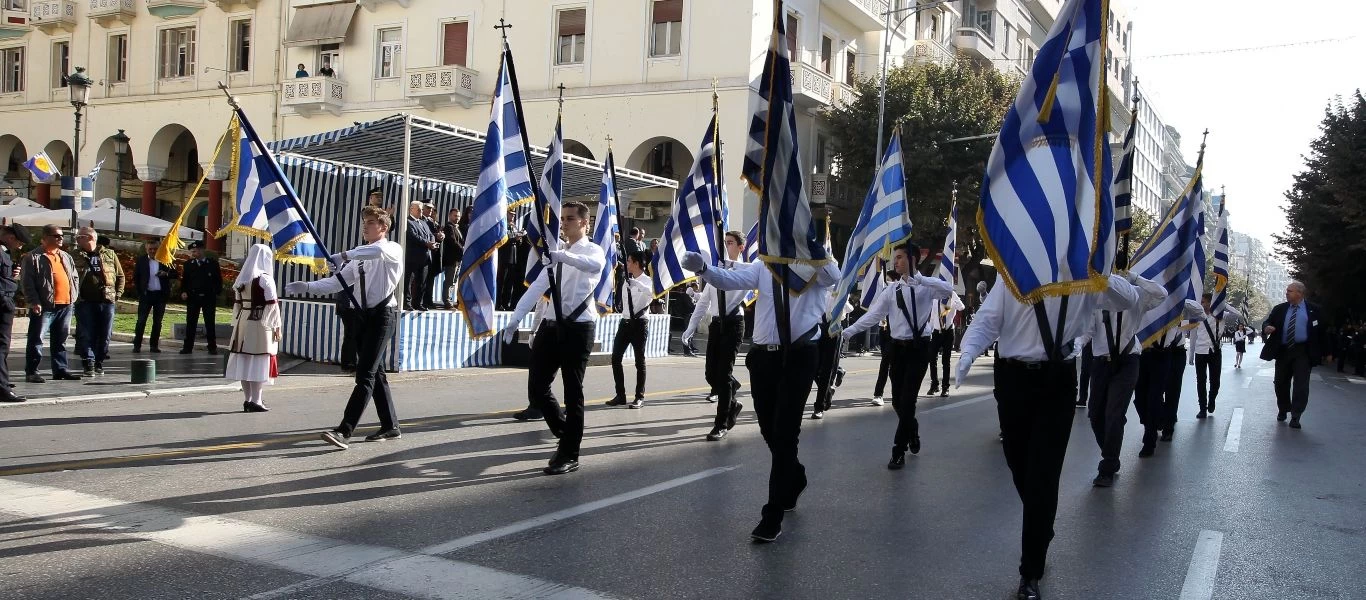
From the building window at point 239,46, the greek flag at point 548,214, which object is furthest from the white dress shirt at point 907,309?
the building window at point 239,46

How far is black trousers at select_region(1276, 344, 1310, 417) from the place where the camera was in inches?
525

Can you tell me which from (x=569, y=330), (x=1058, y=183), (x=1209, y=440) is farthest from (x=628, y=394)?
(x=1058, y=183)

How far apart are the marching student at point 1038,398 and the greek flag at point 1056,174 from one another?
15 cm

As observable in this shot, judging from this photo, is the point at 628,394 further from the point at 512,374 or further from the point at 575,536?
the point at 575,536

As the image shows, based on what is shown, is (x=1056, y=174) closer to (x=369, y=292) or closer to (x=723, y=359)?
(x=723, y=359)

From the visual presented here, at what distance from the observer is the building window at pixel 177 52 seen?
35844 millimetres

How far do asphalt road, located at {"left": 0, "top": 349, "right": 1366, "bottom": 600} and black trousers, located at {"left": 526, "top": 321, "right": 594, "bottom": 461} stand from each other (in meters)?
0.34

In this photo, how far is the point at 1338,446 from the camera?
11.5m

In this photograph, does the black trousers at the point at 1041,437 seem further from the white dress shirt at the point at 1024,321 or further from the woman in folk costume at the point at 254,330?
the woman in folk costume at the point at 254,330

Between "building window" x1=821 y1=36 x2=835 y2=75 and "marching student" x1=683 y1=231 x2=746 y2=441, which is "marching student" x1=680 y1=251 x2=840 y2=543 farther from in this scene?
"building window" x1=821 y1=36 x2=835 y2=75

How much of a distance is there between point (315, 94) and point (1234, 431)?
28723 mm

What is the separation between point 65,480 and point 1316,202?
34785mm

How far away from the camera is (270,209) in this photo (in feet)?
29.8

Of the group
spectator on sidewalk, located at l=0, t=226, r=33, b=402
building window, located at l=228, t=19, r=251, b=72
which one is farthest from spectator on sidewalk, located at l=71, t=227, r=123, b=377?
building window, located at l=228, t=19, r=251, b=72
